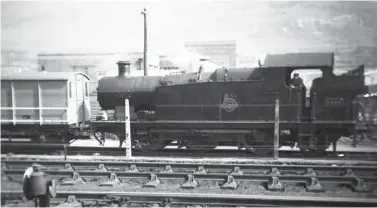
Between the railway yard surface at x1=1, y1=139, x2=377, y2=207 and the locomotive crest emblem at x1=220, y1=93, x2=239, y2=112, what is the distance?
140cm

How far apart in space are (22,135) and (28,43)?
14.3 feet

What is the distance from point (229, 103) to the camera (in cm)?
827

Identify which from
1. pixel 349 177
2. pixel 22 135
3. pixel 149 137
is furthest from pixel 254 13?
pixel 22 135

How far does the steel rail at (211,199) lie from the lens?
16.2 ft

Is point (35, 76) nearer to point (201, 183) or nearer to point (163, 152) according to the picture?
point (163, 152)

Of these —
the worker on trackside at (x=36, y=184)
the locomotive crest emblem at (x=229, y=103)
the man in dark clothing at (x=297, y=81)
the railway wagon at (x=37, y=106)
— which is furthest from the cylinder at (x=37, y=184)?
the man in dark clothing at (x=297, y=81)

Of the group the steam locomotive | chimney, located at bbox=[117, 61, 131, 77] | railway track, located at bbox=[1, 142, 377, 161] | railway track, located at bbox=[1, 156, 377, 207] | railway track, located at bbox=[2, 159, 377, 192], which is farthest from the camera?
chimney, located at bbox=[117, 61, 131, 77]

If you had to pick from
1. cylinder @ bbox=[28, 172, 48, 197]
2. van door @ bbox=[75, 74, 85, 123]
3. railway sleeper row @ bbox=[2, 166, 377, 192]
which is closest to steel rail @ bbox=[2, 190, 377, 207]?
railway sleeper row @ bbox=[2, 166, 377, 192]

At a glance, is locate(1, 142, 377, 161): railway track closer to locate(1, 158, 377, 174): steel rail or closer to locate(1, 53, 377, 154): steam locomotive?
locate(1, 53, 377, 154): steam locomotive

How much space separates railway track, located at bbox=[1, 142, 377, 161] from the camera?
26.3 ft

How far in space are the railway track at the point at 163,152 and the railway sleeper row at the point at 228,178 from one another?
62.5 inches

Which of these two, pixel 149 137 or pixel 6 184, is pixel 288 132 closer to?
pixel 149 137

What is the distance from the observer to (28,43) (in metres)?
6.06

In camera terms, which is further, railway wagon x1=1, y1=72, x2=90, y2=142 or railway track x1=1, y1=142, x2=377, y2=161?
railway wagon x1=1, y1=72, x2=90, y2=142
